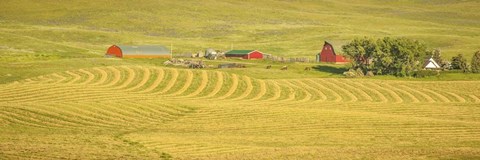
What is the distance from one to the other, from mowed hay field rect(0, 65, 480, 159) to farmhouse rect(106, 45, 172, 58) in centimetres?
4028

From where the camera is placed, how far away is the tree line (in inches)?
3905

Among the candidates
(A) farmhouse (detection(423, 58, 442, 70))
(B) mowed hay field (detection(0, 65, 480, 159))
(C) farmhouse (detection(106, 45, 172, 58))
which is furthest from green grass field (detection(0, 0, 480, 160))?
(C) farmhouse (detection(106, 45, 172, 58))

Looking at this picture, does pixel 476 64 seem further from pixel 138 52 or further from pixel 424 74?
pixel 138 52

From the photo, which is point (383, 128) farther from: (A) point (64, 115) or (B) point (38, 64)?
(B) point (38, 64)

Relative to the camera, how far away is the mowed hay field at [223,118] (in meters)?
41.1

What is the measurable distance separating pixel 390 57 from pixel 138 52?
1750 inches

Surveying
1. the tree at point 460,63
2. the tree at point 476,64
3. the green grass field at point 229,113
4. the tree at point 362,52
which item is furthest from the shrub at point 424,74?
the tree at point 460,63

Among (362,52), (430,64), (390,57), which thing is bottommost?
(430,64)

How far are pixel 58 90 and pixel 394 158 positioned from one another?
35.4 m

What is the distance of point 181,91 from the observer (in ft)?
241

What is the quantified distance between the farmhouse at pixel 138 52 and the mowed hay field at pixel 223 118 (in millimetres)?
40280

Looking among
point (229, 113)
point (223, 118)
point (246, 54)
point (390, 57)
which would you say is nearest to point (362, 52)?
point (390, 57)

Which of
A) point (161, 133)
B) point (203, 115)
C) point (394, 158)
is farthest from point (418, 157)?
point (203, 115)

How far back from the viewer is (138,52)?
12669cm
